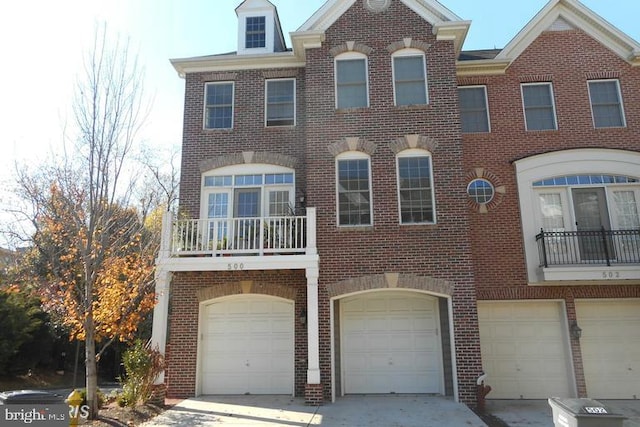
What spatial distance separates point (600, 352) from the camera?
1182cm

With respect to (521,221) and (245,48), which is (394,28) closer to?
(245,48)

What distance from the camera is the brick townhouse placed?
37.0ft

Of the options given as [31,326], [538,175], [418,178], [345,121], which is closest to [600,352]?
[538,175]

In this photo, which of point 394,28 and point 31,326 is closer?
point 394,28

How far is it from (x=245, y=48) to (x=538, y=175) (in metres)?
9.43

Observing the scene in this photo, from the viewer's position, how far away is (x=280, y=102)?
13.2m

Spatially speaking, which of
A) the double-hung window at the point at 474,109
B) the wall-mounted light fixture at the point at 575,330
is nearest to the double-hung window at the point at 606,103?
the double-hung window at the point at 474,109

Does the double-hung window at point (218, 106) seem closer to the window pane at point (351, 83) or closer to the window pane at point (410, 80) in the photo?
the window pane at point (351, 83)

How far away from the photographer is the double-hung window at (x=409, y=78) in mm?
12320

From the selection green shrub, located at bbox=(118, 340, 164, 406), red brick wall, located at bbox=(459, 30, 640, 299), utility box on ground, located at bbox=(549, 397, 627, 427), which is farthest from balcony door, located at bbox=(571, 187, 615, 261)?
green shrub, located at bbox=(118, 340, 164, 406)

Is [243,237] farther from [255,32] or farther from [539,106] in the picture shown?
[539,106]

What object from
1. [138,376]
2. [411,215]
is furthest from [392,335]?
[138,376]

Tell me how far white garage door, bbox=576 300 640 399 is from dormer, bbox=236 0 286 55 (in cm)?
1168

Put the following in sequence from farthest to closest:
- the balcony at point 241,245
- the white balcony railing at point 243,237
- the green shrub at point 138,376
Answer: the white balcony railing at point 243,237
the balcony at point 241,245
the green shrub at point 138,376
